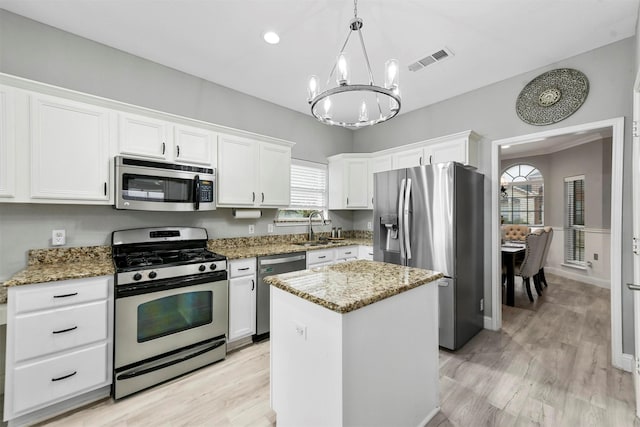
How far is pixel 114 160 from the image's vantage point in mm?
2326

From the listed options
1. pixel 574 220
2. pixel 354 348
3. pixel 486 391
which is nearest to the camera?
pixel 354 348

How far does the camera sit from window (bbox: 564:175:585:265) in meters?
5.64

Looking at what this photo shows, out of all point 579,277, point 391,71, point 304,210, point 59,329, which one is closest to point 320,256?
point 304,210

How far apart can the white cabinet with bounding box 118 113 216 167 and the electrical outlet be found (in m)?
0.84

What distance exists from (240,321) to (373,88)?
243cm

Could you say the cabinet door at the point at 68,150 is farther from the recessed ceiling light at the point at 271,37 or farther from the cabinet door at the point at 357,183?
the cabinet door at the point at 357,183

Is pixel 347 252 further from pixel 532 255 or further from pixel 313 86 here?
pixel 532 255

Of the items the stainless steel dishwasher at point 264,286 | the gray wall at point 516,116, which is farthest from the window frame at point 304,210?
the gray wall at point 516,116

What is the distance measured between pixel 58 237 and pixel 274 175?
2.11m

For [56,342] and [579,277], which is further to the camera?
[579,277]

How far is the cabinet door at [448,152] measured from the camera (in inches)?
127

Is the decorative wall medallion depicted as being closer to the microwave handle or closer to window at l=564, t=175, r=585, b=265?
the microwave handle

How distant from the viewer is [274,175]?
137 inches

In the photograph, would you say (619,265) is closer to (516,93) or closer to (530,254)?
(530,254)
